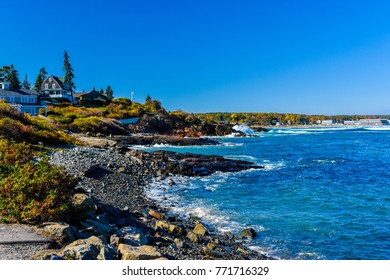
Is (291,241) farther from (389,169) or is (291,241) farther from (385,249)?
(389,169)

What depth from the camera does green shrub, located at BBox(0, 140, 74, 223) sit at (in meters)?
9.81

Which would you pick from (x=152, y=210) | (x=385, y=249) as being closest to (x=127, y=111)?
(x=152, y=210)

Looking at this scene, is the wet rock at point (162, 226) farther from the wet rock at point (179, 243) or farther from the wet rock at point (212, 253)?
the wet rock at point (212, 253)

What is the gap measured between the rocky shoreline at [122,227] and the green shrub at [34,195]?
1.82 feet

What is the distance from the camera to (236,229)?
588 inches

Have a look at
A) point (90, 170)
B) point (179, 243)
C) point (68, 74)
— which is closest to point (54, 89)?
point (68, 74)

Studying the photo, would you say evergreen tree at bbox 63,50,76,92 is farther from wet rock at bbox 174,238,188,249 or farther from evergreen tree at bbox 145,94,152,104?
wet rock at bbox 174,238,188,249

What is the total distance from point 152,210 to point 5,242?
8.69 metres

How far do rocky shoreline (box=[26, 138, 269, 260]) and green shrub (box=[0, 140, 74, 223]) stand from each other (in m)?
0.55

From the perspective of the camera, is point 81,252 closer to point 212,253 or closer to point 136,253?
point 136,253

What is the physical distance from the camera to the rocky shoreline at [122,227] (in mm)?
8469

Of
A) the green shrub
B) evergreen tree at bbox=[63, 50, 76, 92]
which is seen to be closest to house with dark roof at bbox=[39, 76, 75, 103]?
evergreen tree at bbox=[63, 50, 76, 92]

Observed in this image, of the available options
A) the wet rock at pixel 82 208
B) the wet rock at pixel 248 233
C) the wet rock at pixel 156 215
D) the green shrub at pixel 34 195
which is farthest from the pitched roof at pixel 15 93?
the wet rock at pixel 248 233

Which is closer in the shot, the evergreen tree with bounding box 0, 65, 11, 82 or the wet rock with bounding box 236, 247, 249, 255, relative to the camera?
the wet rock with bounding box 236, 247, 249, 255
